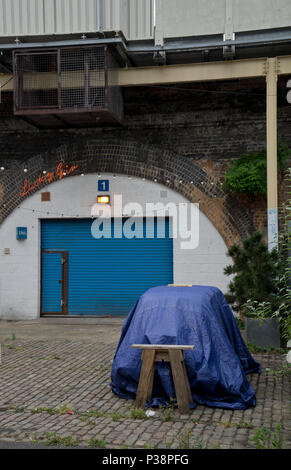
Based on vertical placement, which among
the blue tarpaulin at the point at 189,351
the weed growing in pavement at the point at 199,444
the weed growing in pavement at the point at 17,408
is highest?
the blue tarpaulin at the point at 189,351

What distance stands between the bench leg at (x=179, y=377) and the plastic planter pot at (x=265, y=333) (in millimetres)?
3861

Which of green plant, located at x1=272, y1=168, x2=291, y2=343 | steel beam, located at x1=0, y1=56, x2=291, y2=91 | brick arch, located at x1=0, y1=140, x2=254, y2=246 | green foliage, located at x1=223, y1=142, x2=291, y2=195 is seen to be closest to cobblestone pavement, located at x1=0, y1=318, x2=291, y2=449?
green plant, located at x1=272, y1=168, x2=291, y2=343

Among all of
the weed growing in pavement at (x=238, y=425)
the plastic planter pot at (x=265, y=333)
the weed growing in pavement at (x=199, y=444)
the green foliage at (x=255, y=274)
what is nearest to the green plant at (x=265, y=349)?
the plastic planter pot at (x=265, y=333)

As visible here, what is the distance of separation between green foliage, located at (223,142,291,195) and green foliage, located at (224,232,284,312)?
2584 millimetres

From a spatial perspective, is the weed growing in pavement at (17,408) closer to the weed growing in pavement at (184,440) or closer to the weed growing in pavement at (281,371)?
the weed growing in pavement at (184,440)

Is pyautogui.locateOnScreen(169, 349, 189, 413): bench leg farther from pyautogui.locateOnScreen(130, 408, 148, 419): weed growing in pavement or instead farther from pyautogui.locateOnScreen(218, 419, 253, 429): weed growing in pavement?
pyautogui.locateOnScreen(218, 419, 253, 429): weed growing in pavement

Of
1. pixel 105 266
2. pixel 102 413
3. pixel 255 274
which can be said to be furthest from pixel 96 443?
pixel 105 266

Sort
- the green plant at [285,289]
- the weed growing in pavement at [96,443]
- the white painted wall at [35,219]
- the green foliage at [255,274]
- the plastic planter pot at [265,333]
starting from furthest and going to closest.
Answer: the white painted wall at [35,219]
the green foliage at [255,274]
the plastic planter pot at [265,333]
the green plant at [285,289]
the weed growing in pavement at [96,443]

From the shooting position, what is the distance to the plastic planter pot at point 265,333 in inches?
366

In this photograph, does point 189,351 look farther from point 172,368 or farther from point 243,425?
point 243,425

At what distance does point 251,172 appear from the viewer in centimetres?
1191

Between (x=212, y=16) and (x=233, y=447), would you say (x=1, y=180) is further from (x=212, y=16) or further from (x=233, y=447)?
(x=233, y=447)

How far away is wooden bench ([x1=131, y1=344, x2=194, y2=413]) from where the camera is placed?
225 inches
